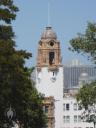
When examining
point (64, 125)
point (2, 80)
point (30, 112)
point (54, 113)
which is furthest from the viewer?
point (64, 125)

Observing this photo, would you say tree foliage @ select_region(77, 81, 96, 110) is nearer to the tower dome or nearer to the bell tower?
the bell tower

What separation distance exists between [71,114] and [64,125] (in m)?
7.88

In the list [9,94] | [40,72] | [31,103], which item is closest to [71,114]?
[40,72]

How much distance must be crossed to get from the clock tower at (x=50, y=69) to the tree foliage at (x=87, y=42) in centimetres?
9615

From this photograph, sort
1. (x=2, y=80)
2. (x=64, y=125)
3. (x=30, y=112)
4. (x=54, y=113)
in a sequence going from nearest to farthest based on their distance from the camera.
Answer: (x=2, y=80) < (x=30, y=112) < (x=54, y=113) < (x=64, y=125)

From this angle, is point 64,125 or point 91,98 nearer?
point 91,98

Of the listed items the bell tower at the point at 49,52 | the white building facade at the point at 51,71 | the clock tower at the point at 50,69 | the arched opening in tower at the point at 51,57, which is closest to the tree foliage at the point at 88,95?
the white building facade at the point at 51,71

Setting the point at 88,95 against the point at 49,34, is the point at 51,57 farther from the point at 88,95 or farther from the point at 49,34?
the point at 88,95

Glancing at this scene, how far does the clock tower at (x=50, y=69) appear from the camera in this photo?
14625cm

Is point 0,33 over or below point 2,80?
over

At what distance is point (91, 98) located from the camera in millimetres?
49031

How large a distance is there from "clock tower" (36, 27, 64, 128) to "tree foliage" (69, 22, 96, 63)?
315 feet

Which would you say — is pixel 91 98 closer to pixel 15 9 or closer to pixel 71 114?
pixel 15 9

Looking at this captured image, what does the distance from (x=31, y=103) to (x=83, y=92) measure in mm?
34290
